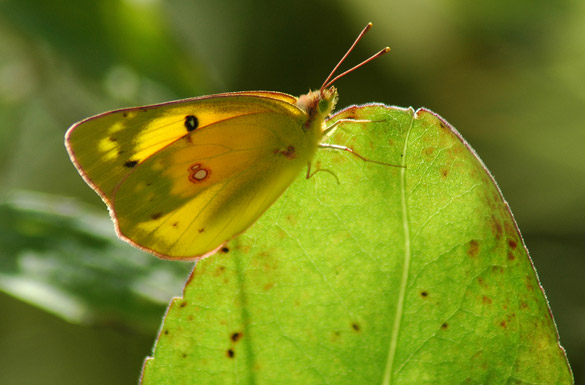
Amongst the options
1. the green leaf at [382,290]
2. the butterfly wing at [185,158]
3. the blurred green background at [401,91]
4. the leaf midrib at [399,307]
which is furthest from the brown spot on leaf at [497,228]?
the blurred green background at [401,91]

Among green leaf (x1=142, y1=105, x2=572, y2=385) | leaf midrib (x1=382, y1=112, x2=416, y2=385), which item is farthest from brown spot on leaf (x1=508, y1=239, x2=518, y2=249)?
leaf midrib (x1=382, y1=112, x2=416, y2=385)

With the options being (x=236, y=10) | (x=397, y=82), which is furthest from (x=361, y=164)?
(x=236, y=10)

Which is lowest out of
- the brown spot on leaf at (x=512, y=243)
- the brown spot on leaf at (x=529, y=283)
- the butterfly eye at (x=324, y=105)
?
the brown spot on leaf at (x=529, y=283)

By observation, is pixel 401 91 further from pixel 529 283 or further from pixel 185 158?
pixel 529 283

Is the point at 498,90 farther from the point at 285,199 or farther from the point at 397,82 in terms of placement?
the point at 285,199

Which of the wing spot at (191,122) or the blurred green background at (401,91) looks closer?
the wing spot at (191,122)

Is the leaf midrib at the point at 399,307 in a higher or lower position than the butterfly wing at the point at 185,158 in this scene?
lower

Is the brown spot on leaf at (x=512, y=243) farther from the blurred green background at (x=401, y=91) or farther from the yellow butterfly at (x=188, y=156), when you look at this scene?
the blurred green background at (x=401, y=91)

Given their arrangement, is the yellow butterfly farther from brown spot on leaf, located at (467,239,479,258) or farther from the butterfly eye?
brown spot on leaf, located at (467,239,479,258)
